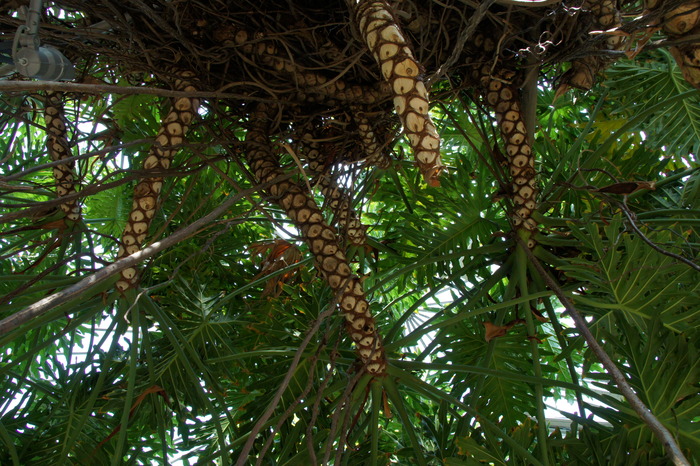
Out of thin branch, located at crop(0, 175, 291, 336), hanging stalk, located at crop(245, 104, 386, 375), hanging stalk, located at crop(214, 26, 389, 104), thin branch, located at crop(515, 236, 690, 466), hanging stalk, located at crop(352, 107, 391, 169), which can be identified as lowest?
thin branch, located at crop(515, 236, 690, 466)

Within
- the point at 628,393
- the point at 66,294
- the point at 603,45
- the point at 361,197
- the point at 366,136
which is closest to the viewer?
the point at 66,294

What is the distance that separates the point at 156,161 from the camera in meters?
0.99

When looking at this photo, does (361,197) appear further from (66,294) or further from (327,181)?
(66,294)

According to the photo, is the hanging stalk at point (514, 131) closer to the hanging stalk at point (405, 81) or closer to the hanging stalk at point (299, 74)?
the hanging stalk at point (299, 74)

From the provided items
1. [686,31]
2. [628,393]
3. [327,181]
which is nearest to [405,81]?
[686,31]

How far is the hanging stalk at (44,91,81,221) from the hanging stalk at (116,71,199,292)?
254mm

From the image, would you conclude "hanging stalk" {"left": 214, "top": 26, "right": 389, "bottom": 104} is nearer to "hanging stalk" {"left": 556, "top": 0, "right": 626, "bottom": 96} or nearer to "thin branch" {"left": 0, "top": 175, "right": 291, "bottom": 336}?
"hanging stalk" {"left": 556, "top": 0, "right": 626, "bottom": 96}

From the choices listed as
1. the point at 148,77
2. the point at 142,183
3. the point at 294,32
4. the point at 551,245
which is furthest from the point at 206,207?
the point at 551,245

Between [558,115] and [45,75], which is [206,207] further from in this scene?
[558,115]

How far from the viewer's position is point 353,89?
1057 mm

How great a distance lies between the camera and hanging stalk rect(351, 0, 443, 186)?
0.58m

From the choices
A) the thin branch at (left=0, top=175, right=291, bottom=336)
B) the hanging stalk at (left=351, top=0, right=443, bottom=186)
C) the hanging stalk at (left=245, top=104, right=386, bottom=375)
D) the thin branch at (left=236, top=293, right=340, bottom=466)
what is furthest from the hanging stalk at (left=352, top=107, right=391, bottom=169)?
the thin branch at (left=0, top=175, right=291, bottom=336)

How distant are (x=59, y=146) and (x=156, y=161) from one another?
0.31 meters

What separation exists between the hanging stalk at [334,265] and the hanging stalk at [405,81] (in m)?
0.38
